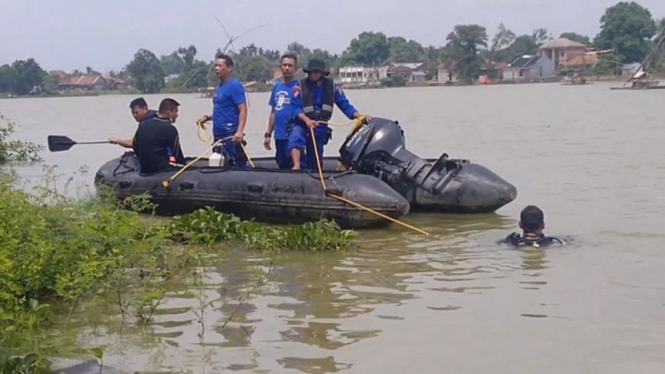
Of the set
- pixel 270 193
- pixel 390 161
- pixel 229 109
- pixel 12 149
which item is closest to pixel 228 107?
pixel 229 109

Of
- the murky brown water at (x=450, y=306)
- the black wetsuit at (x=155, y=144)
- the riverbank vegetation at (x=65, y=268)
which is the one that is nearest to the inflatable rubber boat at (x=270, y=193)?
the black wetsuit at (x=155, y=144)

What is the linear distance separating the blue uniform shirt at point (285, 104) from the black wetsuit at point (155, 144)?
1.05 m

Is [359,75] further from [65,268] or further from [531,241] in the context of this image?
[65,268]

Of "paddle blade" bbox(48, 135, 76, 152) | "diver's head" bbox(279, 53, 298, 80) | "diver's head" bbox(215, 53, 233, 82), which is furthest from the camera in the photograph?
"paddle blade" bbox(48, 135, 76, 152)

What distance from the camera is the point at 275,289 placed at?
747 centimetres

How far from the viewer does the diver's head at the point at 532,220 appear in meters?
8.70

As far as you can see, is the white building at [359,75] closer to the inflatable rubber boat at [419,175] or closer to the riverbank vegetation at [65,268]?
the inflatable rubber boat at [419,175]

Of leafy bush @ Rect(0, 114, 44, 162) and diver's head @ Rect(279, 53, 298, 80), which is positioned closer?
diver's head @ Rect(279, 53, 298, 80)

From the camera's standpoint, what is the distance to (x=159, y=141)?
1097cm

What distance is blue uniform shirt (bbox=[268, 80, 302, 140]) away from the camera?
35.3 ft

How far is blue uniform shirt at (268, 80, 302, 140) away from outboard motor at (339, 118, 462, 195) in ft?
2.14

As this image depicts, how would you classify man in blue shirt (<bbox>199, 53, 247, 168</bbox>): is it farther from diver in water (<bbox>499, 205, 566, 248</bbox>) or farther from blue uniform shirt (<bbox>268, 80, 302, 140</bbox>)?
diver in water (<bbox>499, 205, 566, 248</bbox>)

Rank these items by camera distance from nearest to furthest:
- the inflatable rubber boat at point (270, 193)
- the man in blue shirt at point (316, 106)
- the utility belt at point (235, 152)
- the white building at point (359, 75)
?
the inflatable rubber boat at point (270, 193), the man in blue shirt at point (316, 106), the utility belt at point (235, 152), the white building at point (359, 75)

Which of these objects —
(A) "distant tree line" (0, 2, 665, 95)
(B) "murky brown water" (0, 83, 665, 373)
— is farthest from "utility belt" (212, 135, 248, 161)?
(A) "distant tree line" (0, 2, 665, 95)
